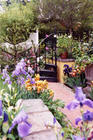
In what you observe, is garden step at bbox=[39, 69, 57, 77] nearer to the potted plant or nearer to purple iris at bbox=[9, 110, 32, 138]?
the potted plant

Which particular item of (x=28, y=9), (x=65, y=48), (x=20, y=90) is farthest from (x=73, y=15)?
(x=20, y=90)

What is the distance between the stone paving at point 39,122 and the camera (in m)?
1.50

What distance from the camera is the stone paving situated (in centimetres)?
150

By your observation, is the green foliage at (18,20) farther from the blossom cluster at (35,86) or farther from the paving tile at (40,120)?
the paving tile at (40,120)

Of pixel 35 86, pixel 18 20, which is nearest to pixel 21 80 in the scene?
pixel 35 86

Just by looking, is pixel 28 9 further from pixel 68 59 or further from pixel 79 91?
pixel 79 91

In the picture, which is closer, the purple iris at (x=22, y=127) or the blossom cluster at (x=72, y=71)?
the purple iris at (x=22, y=127)

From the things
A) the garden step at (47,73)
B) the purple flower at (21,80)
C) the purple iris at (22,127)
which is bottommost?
the purple iris at (22,127)

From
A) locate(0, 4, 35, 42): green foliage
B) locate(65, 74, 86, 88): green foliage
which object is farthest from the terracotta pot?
locate(0, 4, 35, 42): green foliage

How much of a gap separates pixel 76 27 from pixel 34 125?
7.53 m

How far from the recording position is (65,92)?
443 centimetres

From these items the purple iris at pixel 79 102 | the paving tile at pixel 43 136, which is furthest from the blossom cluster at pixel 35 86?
the purple iris at pixel 79 102

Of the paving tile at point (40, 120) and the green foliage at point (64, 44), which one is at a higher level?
the green foliage at point (64, 44)

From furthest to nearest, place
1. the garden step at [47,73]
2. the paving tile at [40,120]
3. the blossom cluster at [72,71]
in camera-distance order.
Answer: the garden step at [47,73] < the blossom cluster at [72,71] < the paving tile at [40,120]
